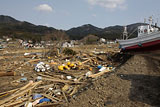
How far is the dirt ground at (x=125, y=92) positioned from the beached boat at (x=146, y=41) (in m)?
2.17

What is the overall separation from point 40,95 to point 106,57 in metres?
10.00

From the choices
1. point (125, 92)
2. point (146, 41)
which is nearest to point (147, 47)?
point (146, 41)

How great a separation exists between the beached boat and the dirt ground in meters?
2.17

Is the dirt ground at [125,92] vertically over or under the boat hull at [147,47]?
under

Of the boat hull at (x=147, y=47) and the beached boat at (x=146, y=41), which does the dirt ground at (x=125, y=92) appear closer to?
the boat hull at (x=147, y=47)

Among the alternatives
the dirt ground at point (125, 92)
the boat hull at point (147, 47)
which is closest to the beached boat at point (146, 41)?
the boat hull at point (147, 47)

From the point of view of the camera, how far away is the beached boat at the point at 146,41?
746 cm

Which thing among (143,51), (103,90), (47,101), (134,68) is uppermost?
(143,51)

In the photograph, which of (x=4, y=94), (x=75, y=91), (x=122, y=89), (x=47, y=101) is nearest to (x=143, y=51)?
(x=122, y=89)

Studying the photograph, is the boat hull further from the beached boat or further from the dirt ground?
the dirt ground

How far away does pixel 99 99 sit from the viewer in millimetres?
4438

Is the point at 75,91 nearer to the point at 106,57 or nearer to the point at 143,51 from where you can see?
the point at 143,51

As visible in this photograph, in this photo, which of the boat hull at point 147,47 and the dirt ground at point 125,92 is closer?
the dirt ground at point 125,92

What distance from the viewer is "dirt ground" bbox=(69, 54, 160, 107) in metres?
3.96
